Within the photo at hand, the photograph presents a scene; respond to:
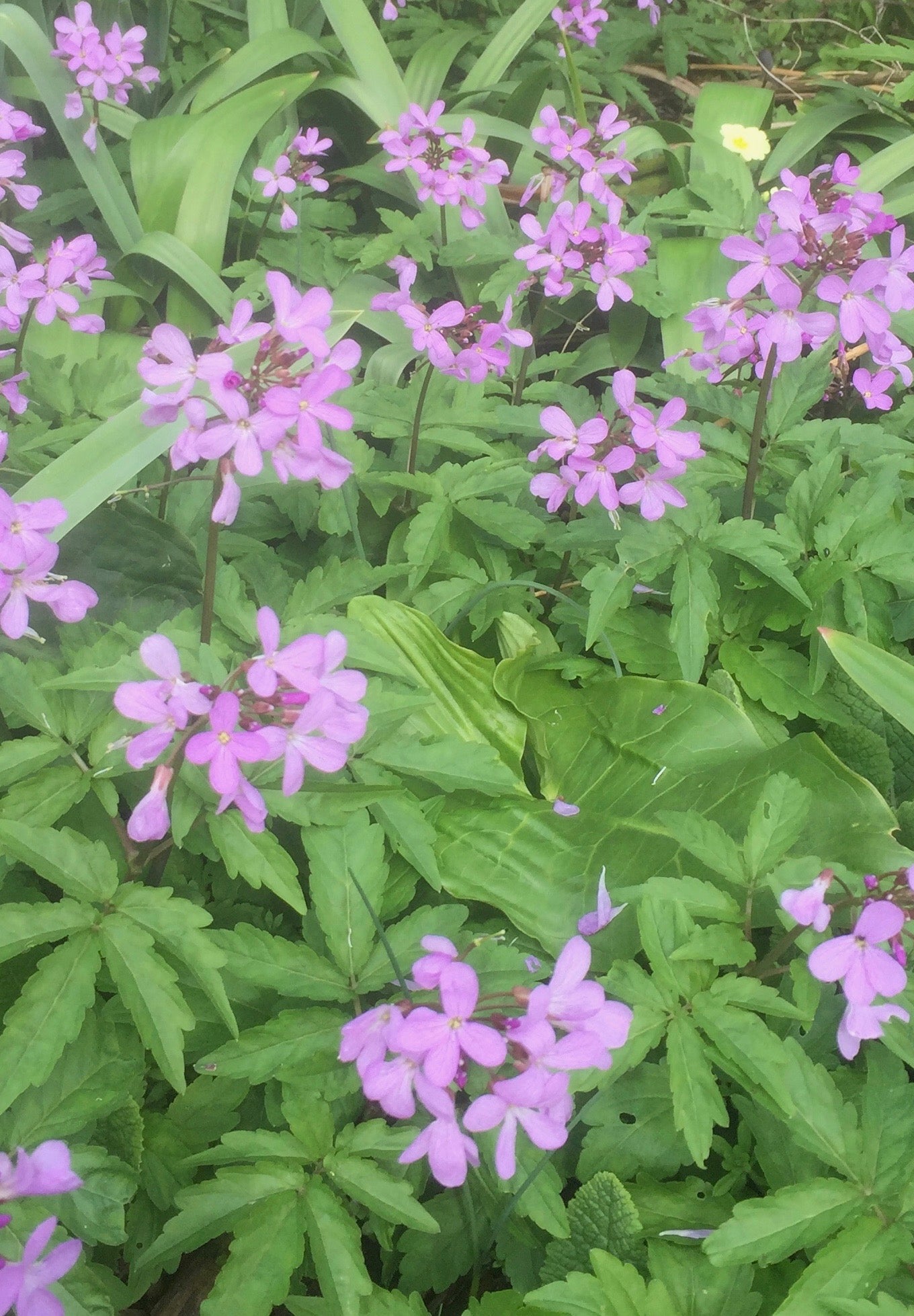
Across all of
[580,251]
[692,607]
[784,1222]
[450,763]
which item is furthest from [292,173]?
[784,1222]

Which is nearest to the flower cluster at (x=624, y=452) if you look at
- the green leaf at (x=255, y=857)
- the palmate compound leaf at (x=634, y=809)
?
the palmate compound leaf at (x=634, y=809)

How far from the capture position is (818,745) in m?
1.38

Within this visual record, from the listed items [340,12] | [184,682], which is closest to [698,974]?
[184,682]

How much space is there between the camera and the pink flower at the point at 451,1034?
2.65ft

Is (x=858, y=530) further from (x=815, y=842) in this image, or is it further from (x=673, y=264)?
(x=673, y=264)

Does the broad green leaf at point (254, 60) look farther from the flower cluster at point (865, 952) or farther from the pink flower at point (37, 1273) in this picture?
the pink flower at point (37, 1273)

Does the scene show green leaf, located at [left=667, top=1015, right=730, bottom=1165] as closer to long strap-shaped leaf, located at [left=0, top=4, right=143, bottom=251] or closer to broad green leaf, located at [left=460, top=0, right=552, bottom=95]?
long strap-shaped leaf, located at [left=0, top=4, right=143, bottom=251]

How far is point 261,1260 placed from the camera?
0.90m

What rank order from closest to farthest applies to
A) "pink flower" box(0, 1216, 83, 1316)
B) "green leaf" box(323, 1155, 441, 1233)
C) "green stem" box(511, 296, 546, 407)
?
"pink flower" box(0, 1216, 83, 1316) < "green leaf" box(323, 1155, 441, 1233) < "green stem" box(511, 296, 546, 407)

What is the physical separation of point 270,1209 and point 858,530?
137 cm

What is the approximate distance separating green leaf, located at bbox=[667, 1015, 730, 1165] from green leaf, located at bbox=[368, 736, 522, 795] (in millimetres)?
375

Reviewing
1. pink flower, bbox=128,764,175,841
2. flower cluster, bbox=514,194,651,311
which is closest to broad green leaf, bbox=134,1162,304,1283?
pink flower, bbox=128,764,175,841

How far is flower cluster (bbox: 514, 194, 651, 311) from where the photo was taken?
1.87 m

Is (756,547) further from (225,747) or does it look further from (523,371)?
(225,747)
